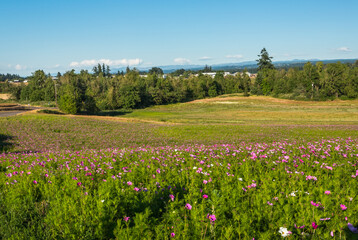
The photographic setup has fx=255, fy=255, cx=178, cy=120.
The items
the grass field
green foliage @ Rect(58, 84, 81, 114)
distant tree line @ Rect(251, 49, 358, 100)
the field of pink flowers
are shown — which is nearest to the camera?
the field of pink flowers

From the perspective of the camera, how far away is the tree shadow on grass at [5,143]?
1942cm

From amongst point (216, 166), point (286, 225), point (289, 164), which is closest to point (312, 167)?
point (289, 164)

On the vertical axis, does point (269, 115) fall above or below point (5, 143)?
below

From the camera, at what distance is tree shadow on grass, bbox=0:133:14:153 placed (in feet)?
63.7

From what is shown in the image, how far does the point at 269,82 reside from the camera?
130500 millimetres

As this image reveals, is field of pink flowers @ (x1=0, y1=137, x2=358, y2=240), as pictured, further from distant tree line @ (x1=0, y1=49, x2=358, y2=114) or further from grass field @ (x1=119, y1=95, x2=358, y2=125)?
distant tree line @ (x1=0, y1=49, x2=358, y2=114)

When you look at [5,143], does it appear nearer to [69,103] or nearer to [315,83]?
[69,103]

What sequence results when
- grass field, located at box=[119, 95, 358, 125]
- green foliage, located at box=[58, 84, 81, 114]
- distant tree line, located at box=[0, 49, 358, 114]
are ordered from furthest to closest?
distant tree line, located at box=[0, 49, 358, 114], green foliage, located at box=[58, 84, 81, 114], grass field, located at box=[119, 95, 358, 125]

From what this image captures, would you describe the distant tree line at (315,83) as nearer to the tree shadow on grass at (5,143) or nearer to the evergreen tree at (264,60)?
the evergreen tree at (264,60)

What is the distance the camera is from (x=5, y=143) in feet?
69.6

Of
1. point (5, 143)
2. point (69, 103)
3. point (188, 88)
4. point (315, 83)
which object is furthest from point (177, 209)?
point (188, 88)

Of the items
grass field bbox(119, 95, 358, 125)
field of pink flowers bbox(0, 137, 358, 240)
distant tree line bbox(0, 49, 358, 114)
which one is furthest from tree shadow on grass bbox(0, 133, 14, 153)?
distant tree line bbox(0, 49, 358, 114)

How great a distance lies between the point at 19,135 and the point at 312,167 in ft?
85.5

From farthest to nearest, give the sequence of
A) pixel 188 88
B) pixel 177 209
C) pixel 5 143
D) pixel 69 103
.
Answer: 1. pixel 188 88
2. pixel 69 103
3. pixel 5 143
4. pixel 177 209
